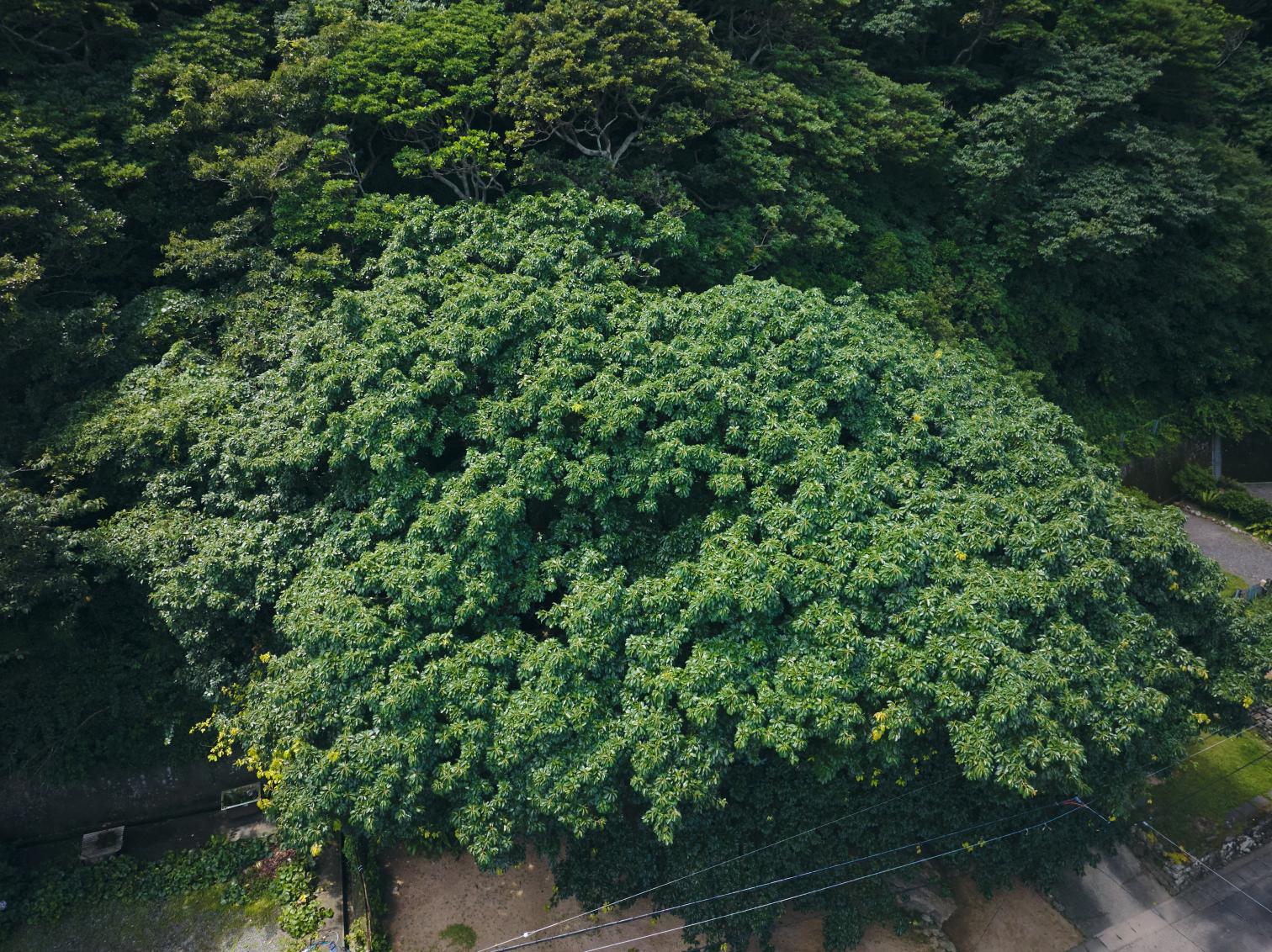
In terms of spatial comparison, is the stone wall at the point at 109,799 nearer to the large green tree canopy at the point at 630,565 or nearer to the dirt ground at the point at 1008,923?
the large green tree canopy at the point at 630,565

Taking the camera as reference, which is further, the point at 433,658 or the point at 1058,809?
the point at 1058,809

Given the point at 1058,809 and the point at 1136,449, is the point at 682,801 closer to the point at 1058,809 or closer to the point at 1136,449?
the point at 1058,809

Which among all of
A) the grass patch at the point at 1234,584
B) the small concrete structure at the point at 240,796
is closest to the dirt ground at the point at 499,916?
the small concrete structure at the point at 240,796

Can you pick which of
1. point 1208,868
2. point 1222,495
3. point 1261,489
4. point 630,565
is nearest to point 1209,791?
point 1208,868

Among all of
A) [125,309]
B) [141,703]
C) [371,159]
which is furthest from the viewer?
[371,159]

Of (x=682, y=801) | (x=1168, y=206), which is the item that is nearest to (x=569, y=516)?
(x=682, y=801)

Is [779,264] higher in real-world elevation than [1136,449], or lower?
higher

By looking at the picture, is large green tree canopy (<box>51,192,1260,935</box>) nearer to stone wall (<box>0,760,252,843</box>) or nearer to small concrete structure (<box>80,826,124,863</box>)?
stone wall (<box>0,760,252,843</box>)

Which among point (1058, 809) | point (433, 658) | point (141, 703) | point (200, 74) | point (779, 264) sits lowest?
point (141, 703)
